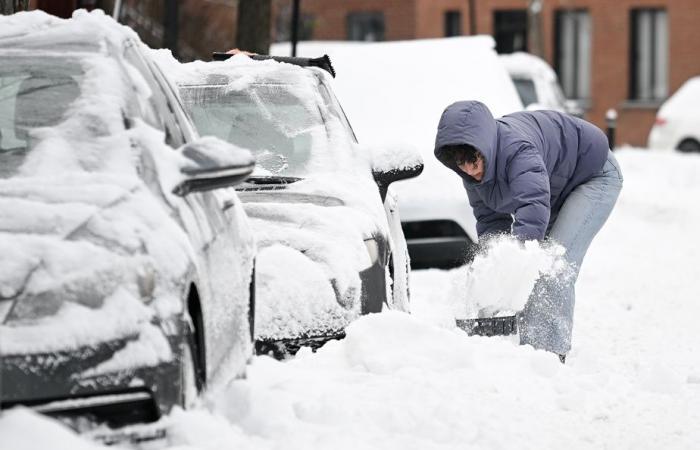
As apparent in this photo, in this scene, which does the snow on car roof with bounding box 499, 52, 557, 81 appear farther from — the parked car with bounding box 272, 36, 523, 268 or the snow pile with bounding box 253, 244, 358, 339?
the snow pile with bounding box 253, 244, 358, 339

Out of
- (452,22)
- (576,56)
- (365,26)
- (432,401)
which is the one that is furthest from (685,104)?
(432,401)

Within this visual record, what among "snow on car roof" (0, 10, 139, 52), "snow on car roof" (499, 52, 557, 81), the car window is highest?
"snow on car roof" (0, 10, 139, 52)

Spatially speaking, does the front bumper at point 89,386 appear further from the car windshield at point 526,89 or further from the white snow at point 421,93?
the car windshield at point 526,89

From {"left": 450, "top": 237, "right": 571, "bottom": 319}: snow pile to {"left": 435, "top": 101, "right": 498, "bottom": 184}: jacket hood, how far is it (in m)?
0.47

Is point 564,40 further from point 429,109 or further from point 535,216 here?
point 535,216

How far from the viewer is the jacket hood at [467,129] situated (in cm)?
721

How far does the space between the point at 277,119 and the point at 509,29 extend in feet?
113

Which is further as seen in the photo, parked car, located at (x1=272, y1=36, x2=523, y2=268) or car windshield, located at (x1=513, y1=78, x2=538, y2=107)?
car windshield, located at (x1=513, y1=78, x2=538, y2=107)

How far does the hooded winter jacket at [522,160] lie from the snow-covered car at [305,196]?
420mm

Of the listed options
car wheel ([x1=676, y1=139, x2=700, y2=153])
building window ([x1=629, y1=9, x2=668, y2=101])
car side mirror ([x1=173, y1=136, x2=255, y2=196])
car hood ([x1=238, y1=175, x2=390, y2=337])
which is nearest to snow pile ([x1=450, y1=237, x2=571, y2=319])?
car hood ([x1=238, y1=175, x2=390, y2=337])

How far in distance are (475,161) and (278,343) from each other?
1.41 m

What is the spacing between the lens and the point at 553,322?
7.95 m

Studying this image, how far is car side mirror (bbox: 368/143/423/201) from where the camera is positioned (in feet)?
25.7

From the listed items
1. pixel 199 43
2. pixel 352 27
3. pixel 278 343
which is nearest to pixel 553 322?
pixel 278 343
